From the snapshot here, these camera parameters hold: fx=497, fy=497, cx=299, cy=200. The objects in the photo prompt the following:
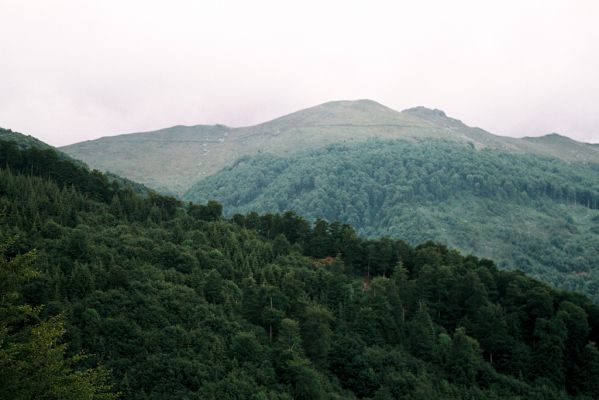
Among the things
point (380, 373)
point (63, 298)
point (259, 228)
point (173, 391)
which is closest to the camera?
point (173, 391)

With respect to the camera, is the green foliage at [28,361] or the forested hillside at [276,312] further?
the forested hillside at [276,312]

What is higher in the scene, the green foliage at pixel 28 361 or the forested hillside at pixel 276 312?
the green foliage at pixel 28 361

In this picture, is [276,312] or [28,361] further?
[276,312]

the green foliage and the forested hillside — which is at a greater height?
the green foliage

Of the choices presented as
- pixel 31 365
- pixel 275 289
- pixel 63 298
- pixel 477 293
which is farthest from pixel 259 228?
pixel 31 365

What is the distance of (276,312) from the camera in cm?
6138

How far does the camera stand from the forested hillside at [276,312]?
5053 cm

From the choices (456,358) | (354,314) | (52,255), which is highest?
(52,255)

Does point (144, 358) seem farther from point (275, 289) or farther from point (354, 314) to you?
point (354, 314)

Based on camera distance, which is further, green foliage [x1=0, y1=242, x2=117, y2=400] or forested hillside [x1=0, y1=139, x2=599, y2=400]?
forested hillside [x1=0, y1=139, x2=599, y2=400]

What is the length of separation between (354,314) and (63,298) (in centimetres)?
3638

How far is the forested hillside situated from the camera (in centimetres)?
5053

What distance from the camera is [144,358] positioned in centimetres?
4922

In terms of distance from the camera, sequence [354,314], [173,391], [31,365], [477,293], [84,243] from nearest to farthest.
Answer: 1. [31,365]
2. [173,391]
3. [84,243]
4. [354,314]
5. [477,293]
